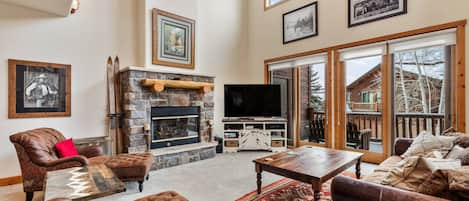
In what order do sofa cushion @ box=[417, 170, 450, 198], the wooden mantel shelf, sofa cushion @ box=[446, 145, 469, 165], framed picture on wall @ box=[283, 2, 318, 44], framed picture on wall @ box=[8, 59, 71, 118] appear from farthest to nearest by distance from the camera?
1. framed picture on wall @ box=[283, 2, 318, 44]
2. the wooden mantel shelf
3. framed picture on wall @ box=[8, 59, 71, 118]
4. sofa cushion @ box=[446, 145, 469, 165]
5. sofa cushion @ box=[417, 170, 450, 198]

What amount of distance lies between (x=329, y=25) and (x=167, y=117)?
147 inches

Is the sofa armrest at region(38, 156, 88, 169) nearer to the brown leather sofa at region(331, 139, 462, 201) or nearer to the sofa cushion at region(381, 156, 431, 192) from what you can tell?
the brown leather sofa at region(331, 139, 462, 201)

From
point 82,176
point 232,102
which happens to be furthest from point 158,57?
point 82,176

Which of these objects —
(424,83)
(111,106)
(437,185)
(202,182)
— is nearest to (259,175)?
(202,182)

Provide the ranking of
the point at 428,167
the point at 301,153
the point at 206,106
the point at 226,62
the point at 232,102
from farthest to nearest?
the point at 226,62
the point at 232,102
the point at 206,106
the point at 301,153
the point at 428,167

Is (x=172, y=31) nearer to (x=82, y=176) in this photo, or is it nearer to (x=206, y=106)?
(x=206, y=106)

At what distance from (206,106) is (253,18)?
2873 mm

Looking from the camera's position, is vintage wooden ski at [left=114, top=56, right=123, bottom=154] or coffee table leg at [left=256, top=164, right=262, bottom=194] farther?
vintage wooden ski at [left=114, top=56, right=123, bottom=154]

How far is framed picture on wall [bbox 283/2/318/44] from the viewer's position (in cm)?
518

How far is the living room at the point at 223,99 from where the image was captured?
9.41 feet

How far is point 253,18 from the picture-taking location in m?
6.45

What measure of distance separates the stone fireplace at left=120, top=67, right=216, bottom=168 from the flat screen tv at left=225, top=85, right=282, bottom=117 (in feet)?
1.65

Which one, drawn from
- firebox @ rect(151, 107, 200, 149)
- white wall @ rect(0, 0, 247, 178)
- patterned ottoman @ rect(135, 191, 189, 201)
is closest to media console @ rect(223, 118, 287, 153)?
firebox @ rect(151, 107, 200, 149)

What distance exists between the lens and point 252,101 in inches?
219
